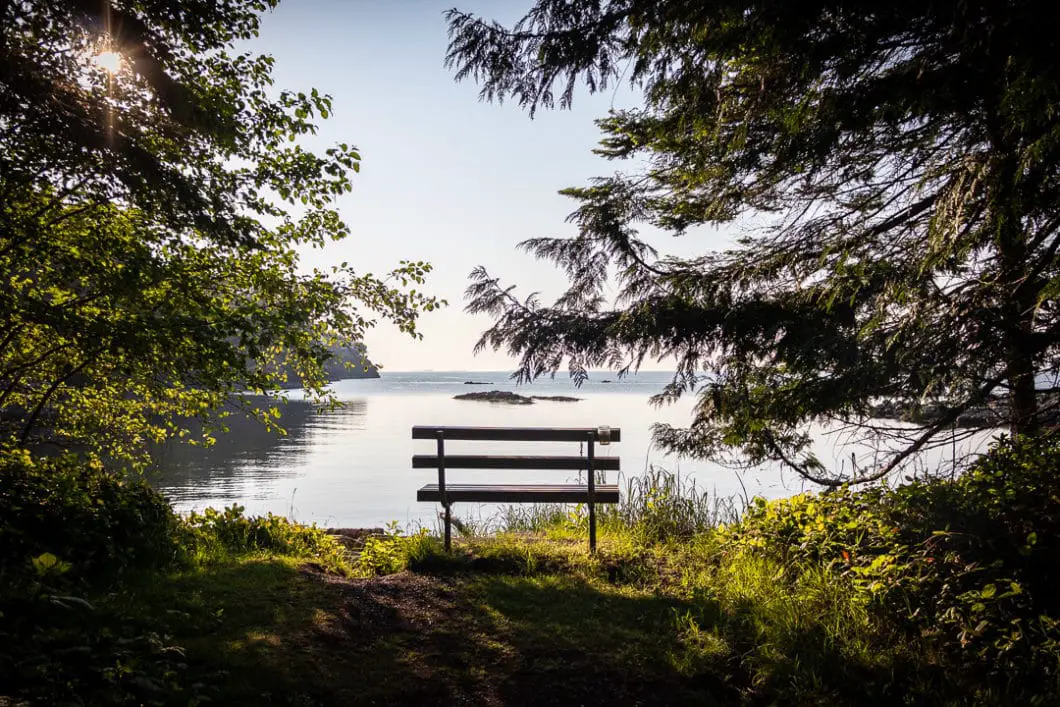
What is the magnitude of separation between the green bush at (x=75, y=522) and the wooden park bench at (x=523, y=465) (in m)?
2.44

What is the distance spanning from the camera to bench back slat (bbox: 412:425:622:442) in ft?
20.1

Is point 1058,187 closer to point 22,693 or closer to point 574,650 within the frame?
point 574,650

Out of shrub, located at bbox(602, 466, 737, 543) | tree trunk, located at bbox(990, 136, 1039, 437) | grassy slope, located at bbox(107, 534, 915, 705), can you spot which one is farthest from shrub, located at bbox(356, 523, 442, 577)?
tree trunk, located at bbox(990, 136, 1039, 437)

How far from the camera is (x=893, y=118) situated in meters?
3.55

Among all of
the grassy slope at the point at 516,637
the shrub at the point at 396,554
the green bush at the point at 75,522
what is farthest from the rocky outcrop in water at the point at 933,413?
the green bush at the point at 75,522

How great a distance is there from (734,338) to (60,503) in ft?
19.1

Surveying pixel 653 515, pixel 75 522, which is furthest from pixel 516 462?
pixel 75 522

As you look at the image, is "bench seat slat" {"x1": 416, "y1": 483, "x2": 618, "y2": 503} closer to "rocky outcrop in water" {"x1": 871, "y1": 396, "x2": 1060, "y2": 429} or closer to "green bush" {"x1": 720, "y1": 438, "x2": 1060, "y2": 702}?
"green bush" {"x1": 720, "y1": 438, "x2": 1060, "y2": 702}

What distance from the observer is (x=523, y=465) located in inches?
250

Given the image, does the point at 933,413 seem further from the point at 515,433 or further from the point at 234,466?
the point at 234,466

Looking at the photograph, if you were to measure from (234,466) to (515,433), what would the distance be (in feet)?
46.5

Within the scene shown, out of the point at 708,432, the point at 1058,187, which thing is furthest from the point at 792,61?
the point at 708,432

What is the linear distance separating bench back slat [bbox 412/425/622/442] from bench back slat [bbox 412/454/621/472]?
21 centimetres

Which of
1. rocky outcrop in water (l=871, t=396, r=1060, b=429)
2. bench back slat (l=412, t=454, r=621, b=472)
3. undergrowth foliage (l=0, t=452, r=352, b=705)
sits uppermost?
rocky outcrop in water (l=871, t=396, r=1060, b=429)
